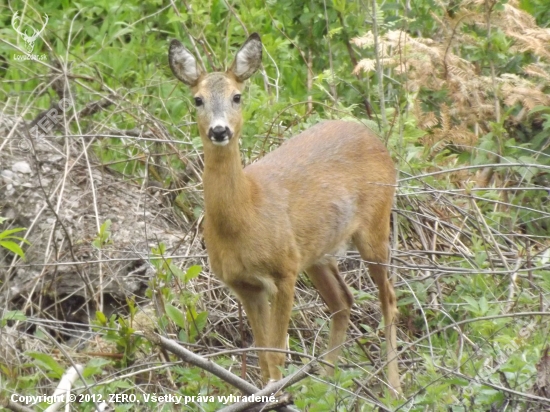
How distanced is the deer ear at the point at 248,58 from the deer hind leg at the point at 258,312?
120cm

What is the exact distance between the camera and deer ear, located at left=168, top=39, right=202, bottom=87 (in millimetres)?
6441

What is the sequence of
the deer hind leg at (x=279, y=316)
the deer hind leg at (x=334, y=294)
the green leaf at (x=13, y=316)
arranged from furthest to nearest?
the deer hind leg at (x=334, y=294) < the deer hind leg at (x=279, y=316) < the green leaf at (x=13, y=316)

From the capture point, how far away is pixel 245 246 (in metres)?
6.29

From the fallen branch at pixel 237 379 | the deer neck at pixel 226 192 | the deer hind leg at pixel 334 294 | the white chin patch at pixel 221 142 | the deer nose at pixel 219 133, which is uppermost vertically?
the deer nose at pixel 219 133

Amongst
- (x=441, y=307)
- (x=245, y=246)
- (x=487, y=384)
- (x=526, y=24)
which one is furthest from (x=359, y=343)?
(x=526, y=24)

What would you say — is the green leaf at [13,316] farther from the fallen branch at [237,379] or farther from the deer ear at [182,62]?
the deer ear at [182,62]

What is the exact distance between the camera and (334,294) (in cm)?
725

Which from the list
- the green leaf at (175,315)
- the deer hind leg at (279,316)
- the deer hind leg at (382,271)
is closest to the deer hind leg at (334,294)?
the deer hind leg at (382,271)

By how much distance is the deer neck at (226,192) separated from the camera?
620cm

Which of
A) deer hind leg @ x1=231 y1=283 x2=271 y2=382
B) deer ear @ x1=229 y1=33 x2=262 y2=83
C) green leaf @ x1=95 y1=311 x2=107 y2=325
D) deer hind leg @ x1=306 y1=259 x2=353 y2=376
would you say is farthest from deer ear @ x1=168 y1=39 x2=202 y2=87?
deer hind leg @ x1=306 y1=259 x2=353 y2=376

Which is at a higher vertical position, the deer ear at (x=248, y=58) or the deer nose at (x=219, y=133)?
the deer ear at (x=248, y=58)

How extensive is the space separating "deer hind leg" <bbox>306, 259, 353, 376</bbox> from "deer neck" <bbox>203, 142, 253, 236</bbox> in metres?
1.13

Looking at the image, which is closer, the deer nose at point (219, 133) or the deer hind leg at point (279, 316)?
the deer nose at point (219, 133)

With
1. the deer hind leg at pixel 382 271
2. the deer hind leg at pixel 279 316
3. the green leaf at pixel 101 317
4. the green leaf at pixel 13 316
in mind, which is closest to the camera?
the green leaf at pixel 13 316
